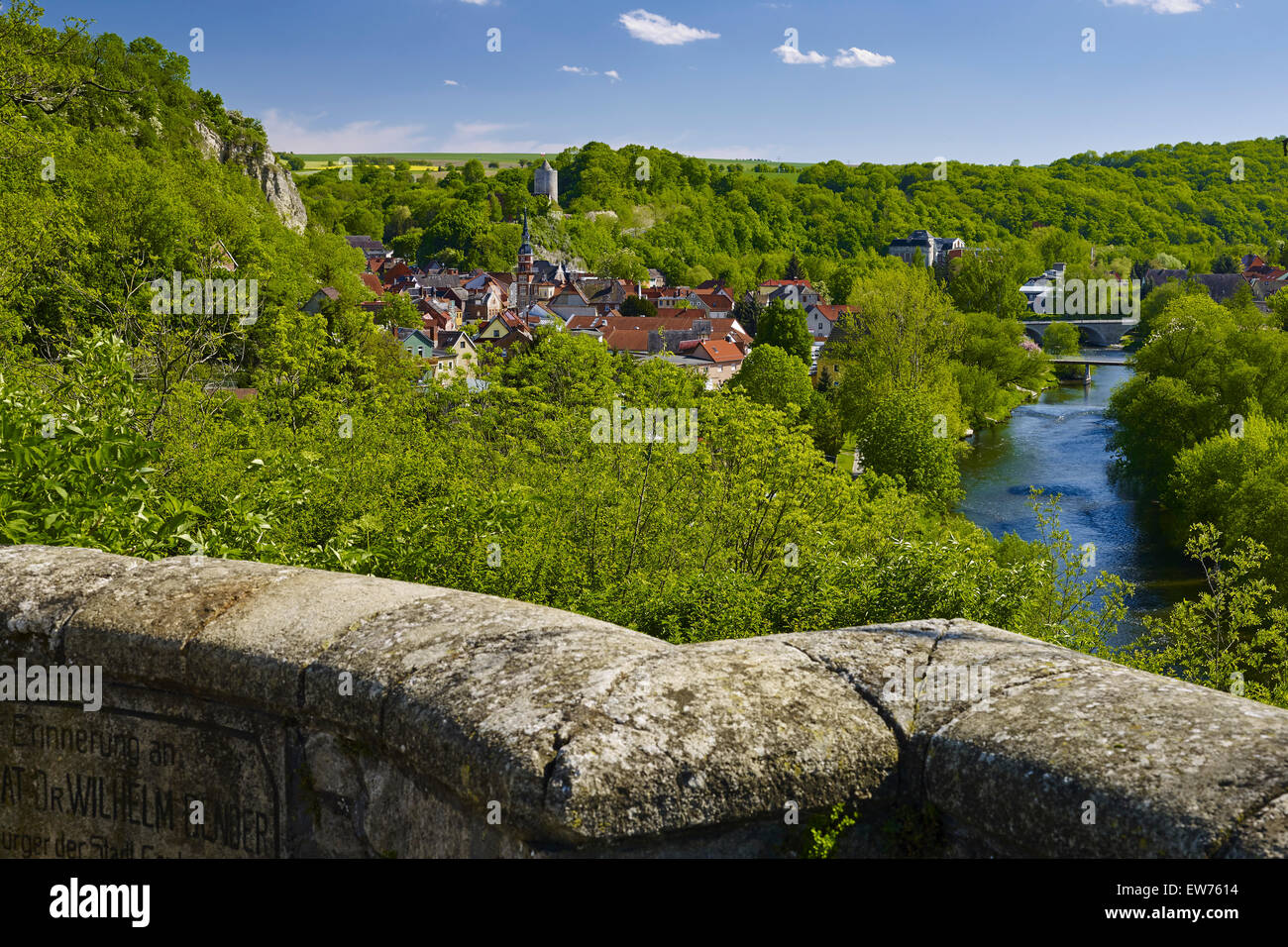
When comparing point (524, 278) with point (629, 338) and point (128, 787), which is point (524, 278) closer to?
point (629, 338)

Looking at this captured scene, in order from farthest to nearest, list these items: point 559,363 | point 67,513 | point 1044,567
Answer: point 559,363
point 1044,567
point 67,513

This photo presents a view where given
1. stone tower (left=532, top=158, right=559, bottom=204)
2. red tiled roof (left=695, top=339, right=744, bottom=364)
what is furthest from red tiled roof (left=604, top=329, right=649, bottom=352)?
stone tower (left=532, top=158, right=559, bottom=204)

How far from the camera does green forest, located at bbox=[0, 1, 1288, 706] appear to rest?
800 cm

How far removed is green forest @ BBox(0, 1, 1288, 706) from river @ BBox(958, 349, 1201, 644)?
1469 millimetres

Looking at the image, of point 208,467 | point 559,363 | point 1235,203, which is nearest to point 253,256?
point 559,363

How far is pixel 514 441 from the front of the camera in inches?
→ 667

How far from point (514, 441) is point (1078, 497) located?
30.3m

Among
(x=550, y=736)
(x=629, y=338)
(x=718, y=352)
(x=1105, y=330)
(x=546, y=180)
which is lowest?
(x=550, y=736)

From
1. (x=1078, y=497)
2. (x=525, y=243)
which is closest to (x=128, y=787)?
(x=1078, y=497)

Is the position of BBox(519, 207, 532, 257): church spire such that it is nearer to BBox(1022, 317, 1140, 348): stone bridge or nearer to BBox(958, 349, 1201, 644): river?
BBox(1022, 317, 1140, 348): stone bridge

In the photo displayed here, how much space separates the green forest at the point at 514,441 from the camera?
26.2ft

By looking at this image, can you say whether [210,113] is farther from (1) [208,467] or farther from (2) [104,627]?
(2) [104,627]
